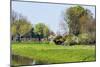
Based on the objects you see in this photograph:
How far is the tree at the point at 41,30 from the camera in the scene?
2.57 meters

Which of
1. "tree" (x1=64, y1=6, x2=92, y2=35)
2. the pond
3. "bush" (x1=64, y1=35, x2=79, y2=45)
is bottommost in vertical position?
the pond

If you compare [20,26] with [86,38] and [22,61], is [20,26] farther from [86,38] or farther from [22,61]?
[86,38]

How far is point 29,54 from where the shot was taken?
2.53 meters

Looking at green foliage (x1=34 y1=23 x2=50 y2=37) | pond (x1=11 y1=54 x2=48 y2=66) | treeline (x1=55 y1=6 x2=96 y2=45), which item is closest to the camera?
pond (x1=11 y1=54 x2=48 y2=66)

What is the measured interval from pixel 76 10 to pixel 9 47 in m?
0.99

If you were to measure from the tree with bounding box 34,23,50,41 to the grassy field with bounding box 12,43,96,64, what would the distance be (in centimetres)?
12

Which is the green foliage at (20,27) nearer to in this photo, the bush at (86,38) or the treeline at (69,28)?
the treeline at (69,28)

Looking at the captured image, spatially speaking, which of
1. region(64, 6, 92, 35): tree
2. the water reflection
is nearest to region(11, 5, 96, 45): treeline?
region(64, 6, 92, 35): tree

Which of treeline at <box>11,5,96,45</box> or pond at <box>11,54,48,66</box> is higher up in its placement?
treeline at <box>11,5,96,45</box>

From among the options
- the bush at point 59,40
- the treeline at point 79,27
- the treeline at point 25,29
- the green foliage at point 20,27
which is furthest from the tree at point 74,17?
the green foliage at point 20,27

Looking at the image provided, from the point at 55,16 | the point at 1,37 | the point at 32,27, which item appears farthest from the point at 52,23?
the point at 1,37

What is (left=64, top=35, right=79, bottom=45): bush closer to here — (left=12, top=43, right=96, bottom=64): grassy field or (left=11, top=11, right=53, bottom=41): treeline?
(left=12, top=43, right=96, bottom=64): grassy field

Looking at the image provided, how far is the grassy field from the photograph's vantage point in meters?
2.51
